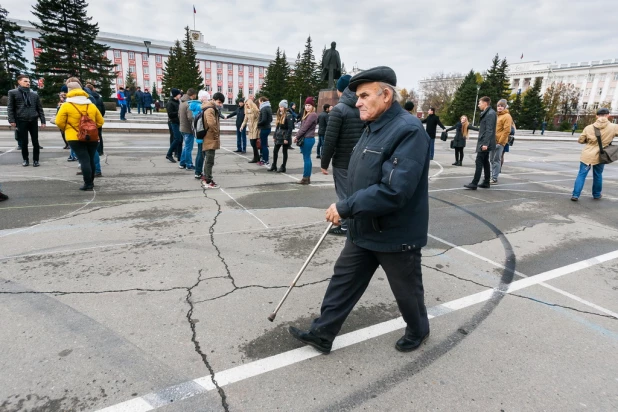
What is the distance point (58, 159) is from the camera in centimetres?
991

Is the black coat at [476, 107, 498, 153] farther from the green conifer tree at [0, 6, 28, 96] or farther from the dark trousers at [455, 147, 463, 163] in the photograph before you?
the green conifer tree at [0, 6, 28, 96]

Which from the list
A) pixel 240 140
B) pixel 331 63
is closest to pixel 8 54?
pixel 331 63

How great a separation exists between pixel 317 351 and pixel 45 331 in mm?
2054

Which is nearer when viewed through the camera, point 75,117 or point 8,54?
point 75,117

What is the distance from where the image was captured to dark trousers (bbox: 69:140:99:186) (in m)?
6.55

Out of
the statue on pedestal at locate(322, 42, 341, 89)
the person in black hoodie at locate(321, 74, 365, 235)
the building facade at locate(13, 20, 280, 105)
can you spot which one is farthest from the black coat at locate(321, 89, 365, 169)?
the building facade at locate(13, 20, 280, 105)

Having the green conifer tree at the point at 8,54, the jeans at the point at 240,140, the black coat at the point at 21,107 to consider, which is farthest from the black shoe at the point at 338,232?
the green conifer tree at the point at 8,54

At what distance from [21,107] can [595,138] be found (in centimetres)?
1283

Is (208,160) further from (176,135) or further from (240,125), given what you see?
(240,125)

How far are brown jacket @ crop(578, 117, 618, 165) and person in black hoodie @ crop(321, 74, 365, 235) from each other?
226 inches

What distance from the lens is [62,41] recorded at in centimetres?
4366

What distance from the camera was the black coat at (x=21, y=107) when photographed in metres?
8.38

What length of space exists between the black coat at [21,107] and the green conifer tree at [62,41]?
41136 millimetres

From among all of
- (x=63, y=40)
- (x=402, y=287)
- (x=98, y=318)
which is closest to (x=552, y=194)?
(x=402, y=287)
